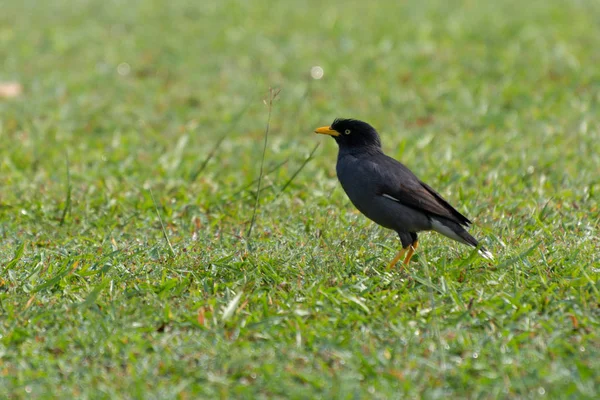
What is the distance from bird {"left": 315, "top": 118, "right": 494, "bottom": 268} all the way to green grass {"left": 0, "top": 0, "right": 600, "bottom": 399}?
0.15 metres

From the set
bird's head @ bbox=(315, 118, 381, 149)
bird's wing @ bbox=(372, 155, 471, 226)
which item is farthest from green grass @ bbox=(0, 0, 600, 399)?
bird's head @ bbox=(315, 118, 381, 149)

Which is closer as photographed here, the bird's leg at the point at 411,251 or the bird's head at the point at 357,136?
the bird's leg at the point at 411,251

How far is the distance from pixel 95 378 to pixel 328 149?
5.05 m

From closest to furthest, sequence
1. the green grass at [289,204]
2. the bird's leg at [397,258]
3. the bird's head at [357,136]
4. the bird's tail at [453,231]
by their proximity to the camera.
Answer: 1. the green grass at [289,204]
2. the bird's leg at [397,258]
3. the bird's tail at [453,231]
4. the bird's head at [357,136]

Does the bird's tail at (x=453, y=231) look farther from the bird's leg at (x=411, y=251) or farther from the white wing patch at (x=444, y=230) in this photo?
the bird's leg at (x=411, y=251)

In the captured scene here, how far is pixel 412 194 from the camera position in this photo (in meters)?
5.70

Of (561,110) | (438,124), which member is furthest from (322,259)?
(561,110)

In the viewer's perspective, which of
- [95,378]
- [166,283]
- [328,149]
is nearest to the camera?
[95,378]

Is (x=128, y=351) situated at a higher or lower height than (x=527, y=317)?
lower

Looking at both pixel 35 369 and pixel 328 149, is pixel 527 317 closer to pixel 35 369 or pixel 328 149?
pixel 35 369

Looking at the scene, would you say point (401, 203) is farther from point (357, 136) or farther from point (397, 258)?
point (357, 136)

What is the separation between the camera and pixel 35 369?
4332mm

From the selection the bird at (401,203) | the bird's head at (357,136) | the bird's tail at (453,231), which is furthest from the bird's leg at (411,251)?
the bird's head at (357,136)

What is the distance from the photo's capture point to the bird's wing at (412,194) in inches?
222
